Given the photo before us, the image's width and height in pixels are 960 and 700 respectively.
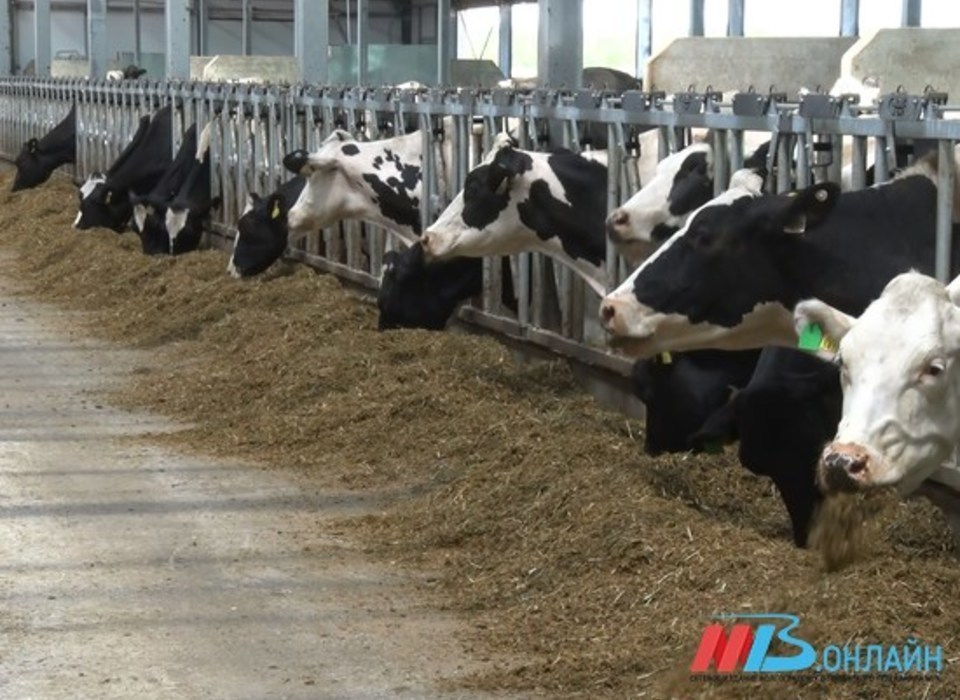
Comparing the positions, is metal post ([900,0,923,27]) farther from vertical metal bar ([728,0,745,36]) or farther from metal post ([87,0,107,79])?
metal post ([87,0,107,79])

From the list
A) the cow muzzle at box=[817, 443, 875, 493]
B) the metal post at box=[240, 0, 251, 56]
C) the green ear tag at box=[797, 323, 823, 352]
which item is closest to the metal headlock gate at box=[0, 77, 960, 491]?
the green ear tag at box=[797, 323, 823, 352]

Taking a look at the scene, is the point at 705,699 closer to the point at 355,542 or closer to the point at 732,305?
the point at 732,305

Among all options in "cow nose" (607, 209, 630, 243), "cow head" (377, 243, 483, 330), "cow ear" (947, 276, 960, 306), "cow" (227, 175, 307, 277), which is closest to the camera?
"cow ear" (947, 276, 960, 306)

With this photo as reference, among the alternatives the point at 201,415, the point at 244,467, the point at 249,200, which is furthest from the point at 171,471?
the point at 249,200

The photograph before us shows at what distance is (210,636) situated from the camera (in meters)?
6.15

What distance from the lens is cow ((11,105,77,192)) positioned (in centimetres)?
2312

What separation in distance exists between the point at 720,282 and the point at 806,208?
407 mm

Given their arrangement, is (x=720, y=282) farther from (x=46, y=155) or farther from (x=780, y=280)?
(x=46, y=155)

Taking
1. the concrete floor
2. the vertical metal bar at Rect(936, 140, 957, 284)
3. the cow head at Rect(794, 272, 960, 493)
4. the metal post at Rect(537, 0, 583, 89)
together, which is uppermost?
the metal post at Rect(537, 0, 583, 89)

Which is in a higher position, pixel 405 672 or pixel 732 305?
pixel 732 305

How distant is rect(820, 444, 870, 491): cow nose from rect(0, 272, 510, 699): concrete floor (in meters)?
1.43

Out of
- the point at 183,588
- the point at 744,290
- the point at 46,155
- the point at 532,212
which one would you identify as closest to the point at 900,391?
the point at 744,290

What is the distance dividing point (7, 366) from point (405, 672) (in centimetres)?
659

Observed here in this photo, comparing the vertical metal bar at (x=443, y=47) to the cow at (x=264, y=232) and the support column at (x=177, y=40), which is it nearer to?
the support column at (x=177, y=40)
